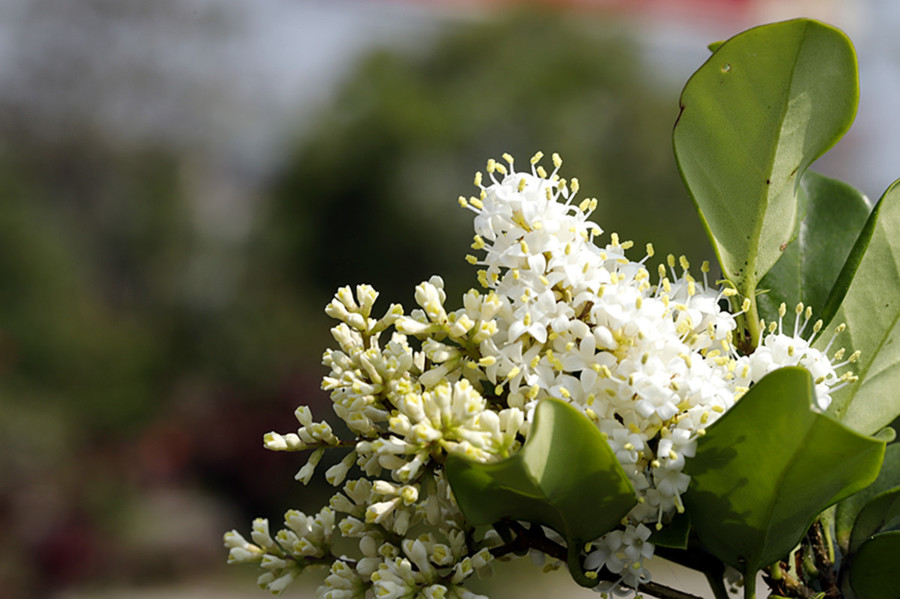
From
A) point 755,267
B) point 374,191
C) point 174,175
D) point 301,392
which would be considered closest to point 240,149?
point 174,175

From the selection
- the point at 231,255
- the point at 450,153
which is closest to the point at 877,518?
the point at 450,153

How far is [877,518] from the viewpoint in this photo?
68 centimetres

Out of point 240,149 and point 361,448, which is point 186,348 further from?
point 361,448

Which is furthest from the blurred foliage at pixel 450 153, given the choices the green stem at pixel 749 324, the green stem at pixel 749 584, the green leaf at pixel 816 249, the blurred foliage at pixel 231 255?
the green stem at pixel 749 584

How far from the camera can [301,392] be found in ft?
24.0

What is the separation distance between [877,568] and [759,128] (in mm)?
354

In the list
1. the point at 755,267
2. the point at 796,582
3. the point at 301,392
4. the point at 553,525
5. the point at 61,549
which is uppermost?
the point at 301,392

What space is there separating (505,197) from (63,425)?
7.24 m

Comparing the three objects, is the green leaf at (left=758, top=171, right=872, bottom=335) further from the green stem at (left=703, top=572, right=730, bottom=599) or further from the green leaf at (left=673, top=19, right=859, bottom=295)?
the green stem at (left=703, top=572, right=730, bottom=599)

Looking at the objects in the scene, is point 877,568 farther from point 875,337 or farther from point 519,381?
point 519,381

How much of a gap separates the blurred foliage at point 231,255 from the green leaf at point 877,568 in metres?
5.27

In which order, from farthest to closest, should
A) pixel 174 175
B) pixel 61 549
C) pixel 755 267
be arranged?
1. pixel 174 175
2. pixel 61 549
3. pixel 755 267

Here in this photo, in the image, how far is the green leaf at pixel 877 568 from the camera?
624 mm

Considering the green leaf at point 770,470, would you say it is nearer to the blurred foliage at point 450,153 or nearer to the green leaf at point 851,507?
the green leaf at point 851,507
